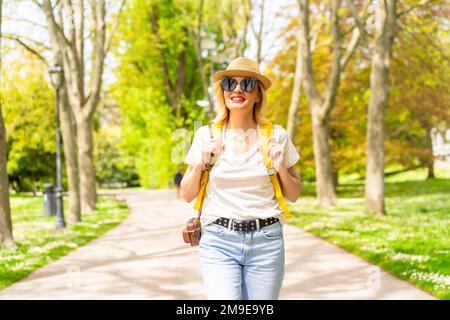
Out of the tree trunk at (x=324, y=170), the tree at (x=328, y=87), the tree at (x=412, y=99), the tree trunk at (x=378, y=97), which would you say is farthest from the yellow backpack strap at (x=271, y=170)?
the tree at (x=412, y=99)

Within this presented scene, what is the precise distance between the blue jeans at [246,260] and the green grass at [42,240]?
5.66m

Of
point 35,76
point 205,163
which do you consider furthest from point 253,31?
point 205,163

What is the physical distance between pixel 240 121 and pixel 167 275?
577 centimetres

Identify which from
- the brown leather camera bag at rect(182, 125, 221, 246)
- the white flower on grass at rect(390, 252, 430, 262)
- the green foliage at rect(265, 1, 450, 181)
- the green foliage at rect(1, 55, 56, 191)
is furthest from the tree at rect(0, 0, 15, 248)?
the green foliage at rect(265, 1, 450, 181)

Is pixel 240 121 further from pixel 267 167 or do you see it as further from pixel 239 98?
pixel 267 167

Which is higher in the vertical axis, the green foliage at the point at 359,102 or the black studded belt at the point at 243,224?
the green foliage at the point at 359,102

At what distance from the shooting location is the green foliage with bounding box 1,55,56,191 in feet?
102

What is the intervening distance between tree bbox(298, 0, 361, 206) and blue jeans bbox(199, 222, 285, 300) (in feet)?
53.2

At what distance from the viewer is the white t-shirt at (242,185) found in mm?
3717

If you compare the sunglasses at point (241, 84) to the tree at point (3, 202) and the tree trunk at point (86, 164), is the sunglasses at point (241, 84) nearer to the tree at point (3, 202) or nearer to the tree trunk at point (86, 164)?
the tree at point (3, 202)

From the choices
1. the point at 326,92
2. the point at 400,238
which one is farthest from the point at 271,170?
the point at 326,92

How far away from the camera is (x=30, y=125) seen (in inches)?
1503

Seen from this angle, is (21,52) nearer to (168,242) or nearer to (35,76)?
(35,76)

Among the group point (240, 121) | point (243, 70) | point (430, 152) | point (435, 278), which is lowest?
point (435, 278)
